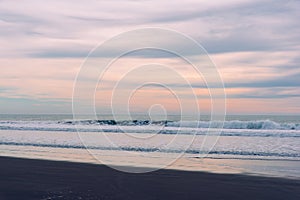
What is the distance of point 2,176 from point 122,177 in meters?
3.61

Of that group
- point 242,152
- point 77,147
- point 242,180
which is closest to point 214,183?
point 242,180

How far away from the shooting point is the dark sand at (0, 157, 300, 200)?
31.6 ft

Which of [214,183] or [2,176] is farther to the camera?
[2,176]

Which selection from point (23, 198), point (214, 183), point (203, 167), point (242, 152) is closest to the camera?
point (23, 198)

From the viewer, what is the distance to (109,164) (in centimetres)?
1548

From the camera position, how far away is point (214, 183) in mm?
11359

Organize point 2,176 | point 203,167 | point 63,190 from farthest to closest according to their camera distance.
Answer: point 203,167, point 2,176, point 63,190

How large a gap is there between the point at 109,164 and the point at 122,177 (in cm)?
321

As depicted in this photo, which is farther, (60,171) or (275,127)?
(275,127)

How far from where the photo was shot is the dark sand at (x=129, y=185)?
31.6 ft

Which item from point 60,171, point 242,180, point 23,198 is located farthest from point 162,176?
point 23,198

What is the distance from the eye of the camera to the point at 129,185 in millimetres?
10984

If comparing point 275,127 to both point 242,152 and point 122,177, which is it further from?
point 122,177

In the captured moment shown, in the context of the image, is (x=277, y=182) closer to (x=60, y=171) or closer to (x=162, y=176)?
(x=162, y=176)
